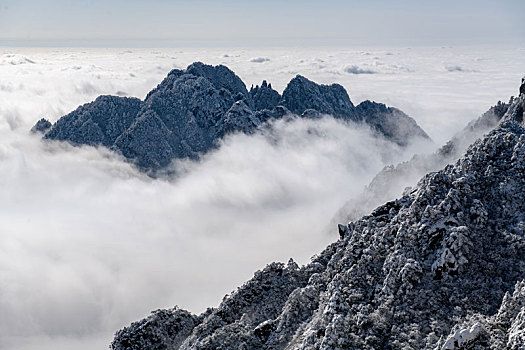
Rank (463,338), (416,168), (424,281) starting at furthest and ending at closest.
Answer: (416,168)
(424,281)
(463,338)

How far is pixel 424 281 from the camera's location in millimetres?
59375

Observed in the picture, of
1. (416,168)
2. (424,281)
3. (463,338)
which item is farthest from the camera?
(416,168)

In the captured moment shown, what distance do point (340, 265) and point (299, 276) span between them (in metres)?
14.2

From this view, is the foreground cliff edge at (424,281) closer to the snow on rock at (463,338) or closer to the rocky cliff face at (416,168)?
the snow on rock at (463,338)

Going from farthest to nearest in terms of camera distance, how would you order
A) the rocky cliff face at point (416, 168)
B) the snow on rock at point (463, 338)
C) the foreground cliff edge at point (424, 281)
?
1. the rocky cliff face at point (416, 168)
2. the foreground cliff edge at point (424, 281)
3. the snow on rock at point (463, 338)

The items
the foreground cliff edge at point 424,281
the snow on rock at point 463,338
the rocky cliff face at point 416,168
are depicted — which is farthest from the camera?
the rocky cliff face at point 416,168

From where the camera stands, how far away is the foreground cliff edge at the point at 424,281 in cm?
5381

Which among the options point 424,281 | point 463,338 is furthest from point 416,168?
point 463,338

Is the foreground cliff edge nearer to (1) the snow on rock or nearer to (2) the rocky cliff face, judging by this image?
(1) the snow on rock

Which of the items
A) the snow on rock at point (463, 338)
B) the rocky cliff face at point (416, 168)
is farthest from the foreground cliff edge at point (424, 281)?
the rocky cliff face at point (416, 168)

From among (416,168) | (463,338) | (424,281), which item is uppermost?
(424,281)

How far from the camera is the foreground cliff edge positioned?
5381cm

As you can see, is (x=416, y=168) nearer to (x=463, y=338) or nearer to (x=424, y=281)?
(x=424, y=281)

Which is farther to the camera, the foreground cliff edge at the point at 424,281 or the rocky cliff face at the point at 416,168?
the rocky cliff face at the point at 416,168
